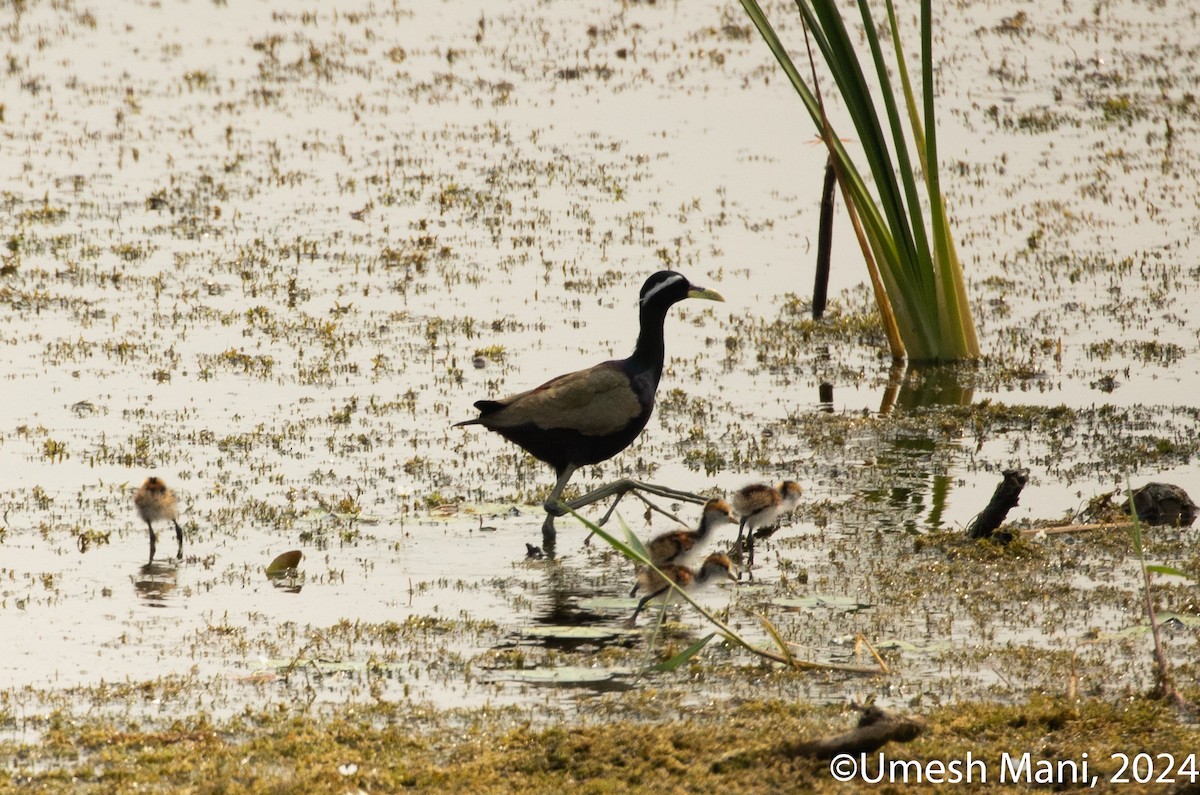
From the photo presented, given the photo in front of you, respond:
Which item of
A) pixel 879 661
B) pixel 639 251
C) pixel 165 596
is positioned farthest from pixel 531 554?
pixel 639 251

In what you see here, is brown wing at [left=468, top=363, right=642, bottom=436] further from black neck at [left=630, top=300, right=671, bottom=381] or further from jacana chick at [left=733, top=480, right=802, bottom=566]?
jacana chick at [left=733, top=480, right=802, bottom=566]

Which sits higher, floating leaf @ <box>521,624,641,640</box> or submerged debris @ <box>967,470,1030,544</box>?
submerged debris @ <box>967,470,1030,544</box>

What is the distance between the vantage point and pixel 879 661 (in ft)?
22.8

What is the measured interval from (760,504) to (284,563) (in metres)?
2.47

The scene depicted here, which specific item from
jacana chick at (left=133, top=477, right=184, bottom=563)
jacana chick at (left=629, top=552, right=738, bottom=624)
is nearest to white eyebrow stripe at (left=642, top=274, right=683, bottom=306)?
jacana chick at (left=629, top=552, right=738, bottom=624)

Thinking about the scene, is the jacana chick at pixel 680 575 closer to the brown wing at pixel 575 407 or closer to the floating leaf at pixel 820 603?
the floating leaf at pixel 820 603

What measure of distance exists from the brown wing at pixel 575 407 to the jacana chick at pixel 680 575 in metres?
1.81

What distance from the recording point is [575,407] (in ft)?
31.9

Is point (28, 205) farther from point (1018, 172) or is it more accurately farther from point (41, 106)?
point (1018, 172)

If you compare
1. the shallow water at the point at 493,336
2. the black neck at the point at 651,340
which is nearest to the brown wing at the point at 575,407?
the black neck at the point at 651,340

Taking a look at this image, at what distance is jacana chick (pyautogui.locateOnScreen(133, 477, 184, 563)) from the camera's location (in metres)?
8.76

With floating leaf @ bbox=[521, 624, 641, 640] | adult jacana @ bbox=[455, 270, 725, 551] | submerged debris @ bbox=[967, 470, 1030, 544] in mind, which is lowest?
floating leaf @ bbox=[521, 624, 641, 640]

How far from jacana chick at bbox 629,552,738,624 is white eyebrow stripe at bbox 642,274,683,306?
8.72 ft

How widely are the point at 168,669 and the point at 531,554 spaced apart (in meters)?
2.44
